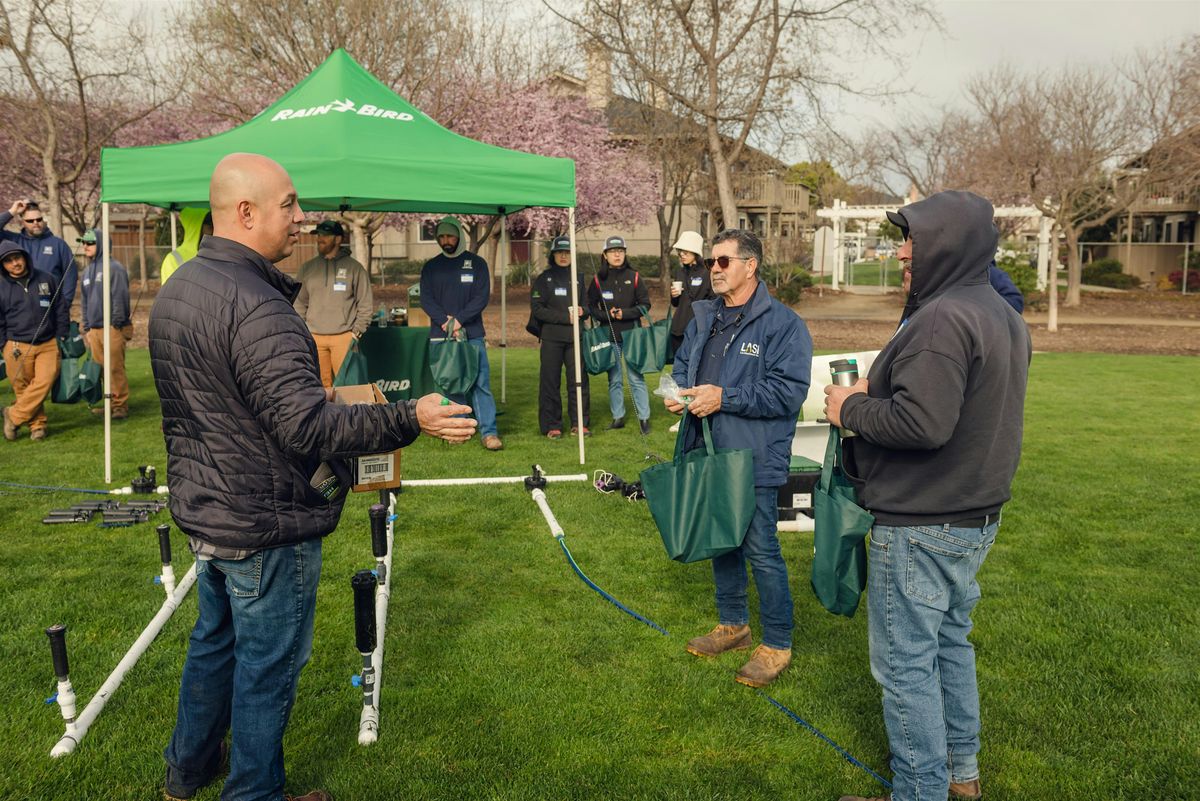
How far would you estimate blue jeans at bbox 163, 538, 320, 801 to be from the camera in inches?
107

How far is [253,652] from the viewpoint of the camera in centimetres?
276

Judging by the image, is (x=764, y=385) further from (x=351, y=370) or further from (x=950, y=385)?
(x=351, y=370)

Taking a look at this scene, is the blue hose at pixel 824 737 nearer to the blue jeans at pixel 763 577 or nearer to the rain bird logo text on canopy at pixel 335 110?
the blue jeans at pixel 763 577

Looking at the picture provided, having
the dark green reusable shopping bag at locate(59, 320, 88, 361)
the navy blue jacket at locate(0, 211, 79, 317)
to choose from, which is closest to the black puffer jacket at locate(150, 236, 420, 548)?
the dark green reusable shopping bag at locate(59, 320, 88, 361)

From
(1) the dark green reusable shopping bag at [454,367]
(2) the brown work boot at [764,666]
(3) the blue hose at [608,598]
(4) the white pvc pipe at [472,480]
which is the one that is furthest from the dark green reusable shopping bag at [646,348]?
(2) the brown work boot at [764,666]

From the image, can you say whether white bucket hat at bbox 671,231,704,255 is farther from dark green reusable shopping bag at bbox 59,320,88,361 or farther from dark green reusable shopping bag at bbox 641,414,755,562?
dark green reusable shopping bag at bbox 59,320,88,361

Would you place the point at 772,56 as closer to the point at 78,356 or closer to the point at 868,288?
the point at 78,356

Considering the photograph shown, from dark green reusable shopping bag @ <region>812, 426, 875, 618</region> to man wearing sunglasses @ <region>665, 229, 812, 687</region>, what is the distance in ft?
2.50

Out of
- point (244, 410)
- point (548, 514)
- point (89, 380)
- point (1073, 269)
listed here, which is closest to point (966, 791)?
point (244, 410)

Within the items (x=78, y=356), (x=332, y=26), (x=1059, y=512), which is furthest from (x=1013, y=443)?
(x=332, y=26)

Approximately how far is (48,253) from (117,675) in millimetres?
7145

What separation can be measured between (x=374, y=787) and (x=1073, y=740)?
2.68 metres

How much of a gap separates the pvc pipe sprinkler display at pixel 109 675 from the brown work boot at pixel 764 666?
2679mm

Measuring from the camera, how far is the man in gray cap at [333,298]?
8672mm
